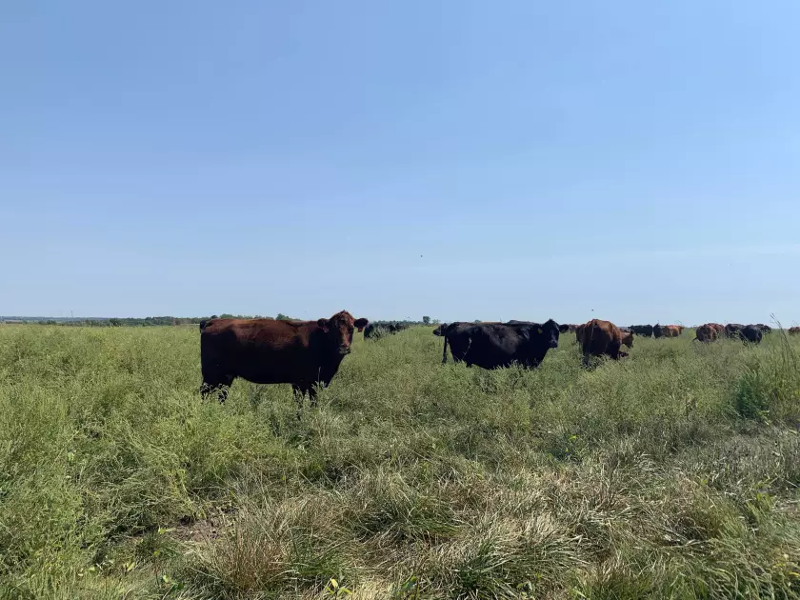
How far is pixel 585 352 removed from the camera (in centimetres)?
1730

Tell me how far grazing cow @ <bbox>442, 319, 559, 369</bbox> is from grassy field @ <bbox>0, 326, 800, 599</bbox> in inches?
255

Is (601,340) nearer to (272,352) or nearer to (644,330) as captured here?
(272,352)

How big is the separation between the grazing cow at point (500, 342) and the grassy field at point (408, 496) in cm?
648

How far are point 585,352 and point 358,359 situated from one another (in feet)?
28.2

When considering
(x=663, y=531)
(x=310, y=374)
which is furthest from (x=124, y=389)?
(x=663, y=531)

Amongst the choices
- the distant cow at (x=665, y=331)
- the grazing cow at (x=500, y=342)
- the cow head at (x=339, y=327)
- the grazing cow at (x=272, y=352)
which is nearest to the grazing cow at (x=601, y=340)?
the grazing cow at (x=500, y=342)

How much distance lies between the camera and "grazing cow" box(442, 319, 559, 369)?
14.2 meters

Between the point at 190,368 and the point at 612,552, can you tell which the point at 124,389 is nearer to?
the point at 190,368

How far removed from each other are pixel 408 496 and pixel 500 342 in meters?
10.7

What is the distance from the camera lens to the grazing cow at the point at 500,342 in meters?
14.2

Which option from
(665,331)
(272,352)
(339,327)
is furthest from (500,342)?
(665,331)

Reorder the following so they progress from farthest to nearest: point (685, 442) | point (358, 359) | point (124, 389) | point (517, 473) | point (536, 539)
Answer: point (358, 359)
point (124, 389)
point (685, 442)
point (517, 473)
point (536, 539)

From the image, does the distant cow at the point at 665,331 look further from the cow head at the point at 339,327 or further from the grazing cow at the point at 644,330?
the cow head at the point at 339,327

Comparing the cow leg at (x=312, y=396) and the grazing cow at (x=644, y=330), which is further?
the grazing cow at (x=644, y=330)
